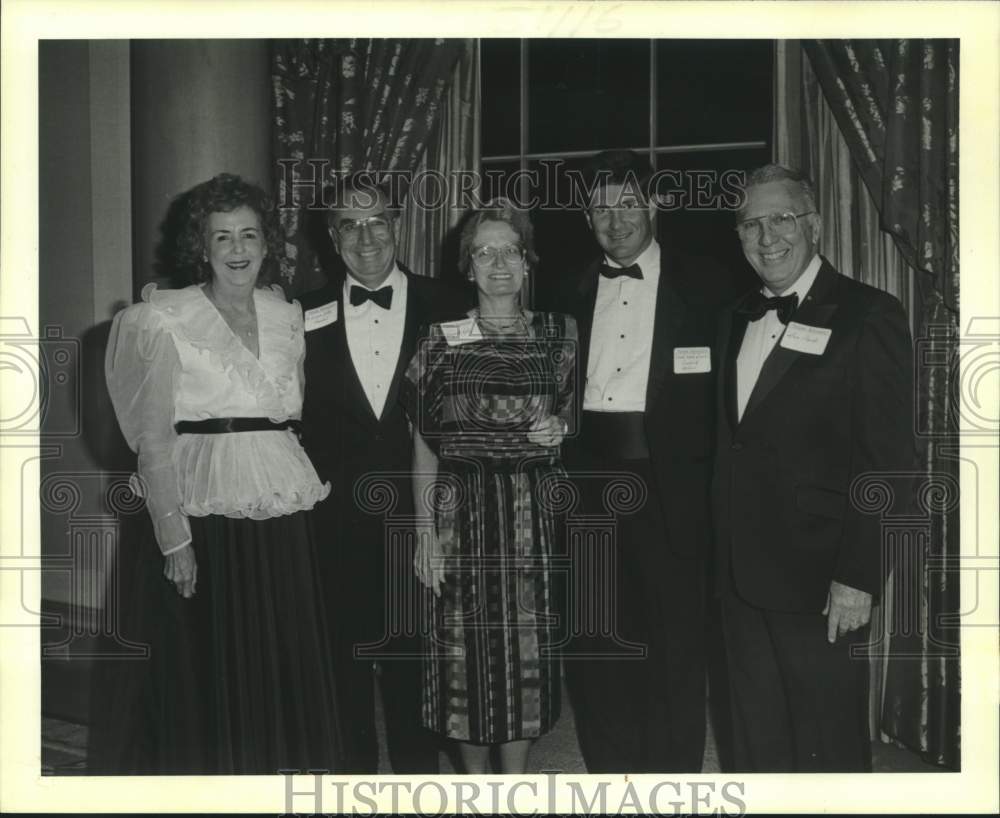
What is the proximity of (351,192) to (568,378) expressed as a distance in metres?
0.88

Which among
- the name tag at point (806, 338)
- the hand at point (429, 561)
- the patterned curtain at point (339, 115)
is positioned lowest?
the hand at point (429, 561)

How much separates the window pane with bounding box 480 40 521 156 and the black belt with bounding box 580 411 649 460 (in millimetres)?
1097

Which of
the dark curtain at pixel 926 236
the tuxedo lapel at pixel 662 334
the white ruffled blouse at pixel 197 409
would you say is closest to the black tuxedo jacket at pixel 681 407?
the tuxedo lapel at pixel 662 334

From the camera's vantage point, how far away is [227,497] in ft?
9.74

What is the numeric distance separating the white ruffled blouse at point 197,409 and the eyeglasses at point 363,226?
40cm

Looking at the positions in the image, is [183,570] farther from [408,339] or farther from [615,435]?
[615,435]

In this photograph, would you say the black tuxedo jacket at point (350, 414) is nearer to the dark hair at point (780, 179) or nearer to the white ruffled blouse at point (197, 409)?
the white ruffled blouse at point (197, 409)

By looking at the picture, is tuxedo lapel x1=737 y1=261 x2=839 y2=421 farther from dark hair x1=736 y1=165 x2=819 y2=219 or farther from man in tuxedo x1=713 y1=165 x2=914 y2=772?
dark hair x1=736 y1=165 x2=819 y2=219

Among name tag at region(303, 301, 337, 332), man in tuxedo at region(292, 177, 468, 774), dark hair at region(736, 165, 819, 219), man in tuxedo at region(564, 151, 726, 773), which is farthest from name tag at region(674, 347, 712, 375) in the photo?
name tag at region(303, 301, 337, 332)

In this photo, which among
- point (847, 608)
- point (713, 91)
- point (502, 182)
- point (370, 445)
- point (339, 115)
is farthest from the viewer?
point (339, 115)

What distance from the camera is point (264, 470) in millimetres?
2982

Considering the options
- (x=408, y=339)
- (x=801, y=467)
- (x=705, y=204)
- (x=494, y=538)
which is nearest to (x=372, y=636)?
(x=494, y=538)

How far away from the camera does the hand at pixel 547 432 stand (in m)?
2.98

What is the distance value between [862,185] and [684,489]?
3.72 feet
